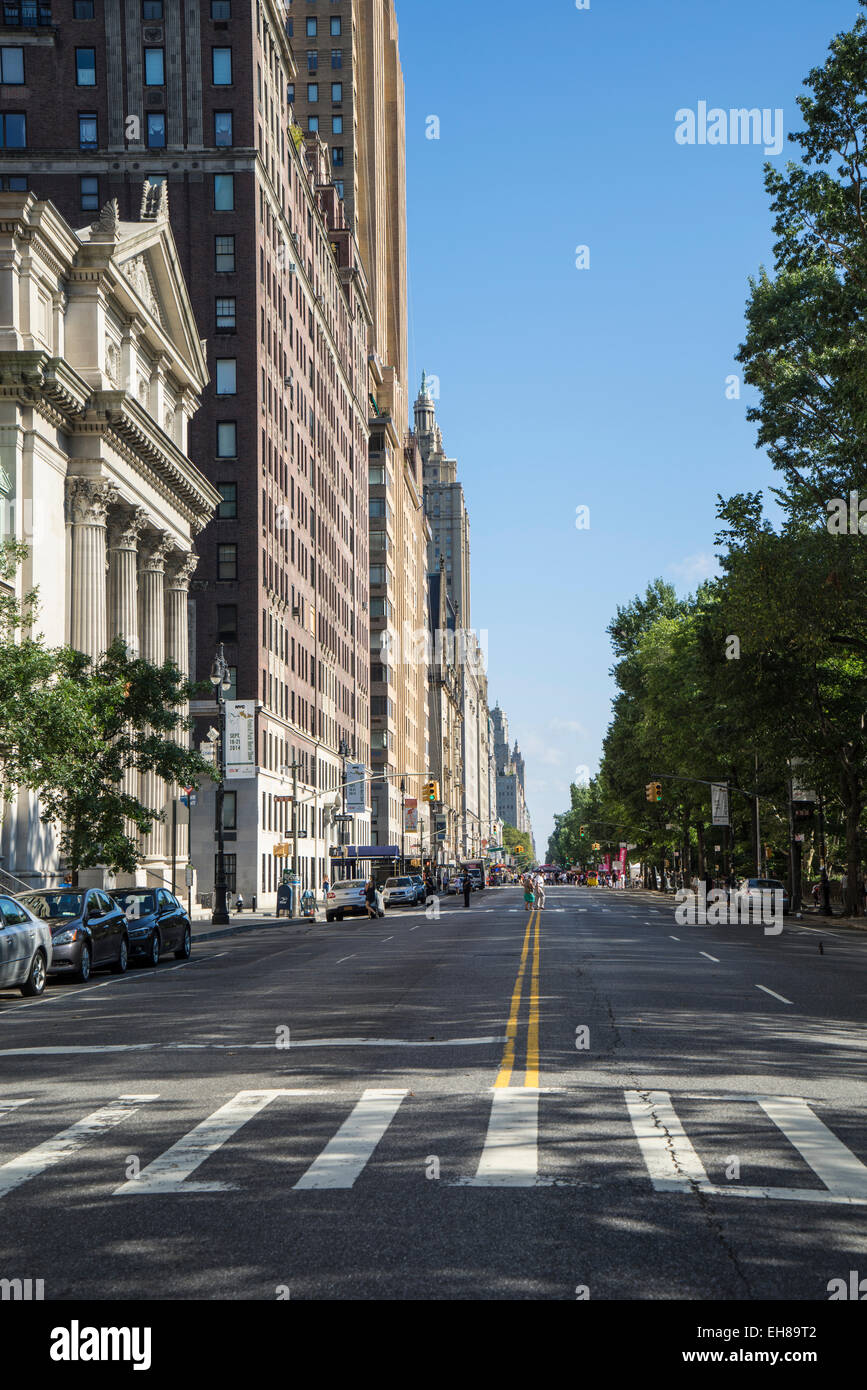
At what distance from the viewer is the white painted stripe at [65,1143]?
29.0 feet

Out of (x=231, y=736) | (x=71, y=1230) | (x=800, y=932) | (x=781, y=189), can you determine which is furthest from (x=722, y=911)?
(x=71, y=1230)

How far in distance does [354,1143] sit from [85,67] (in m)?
74.5

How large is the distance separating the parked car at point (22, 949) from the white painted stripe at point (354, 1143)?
11601 mm

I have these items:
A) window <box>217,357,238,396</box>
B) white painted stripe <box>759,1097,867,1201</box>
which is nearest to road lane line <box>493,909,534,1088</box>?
white painted stripe <box>759,1097,867,1201</box>

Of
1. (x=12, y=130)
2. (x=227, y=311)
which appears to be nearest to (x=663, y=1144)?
(x=227, y=311)

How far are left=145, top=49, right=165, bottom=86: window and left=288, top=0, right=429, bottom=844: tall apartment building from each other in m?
48.0

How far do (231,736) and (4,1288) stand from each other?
56.3m

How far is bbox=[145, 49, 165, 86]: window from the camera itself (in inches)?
2886

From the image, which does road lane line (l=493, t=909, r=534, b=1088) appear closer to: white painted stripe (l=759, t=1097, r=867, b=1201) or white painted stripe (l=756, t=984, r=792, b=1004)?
white painted stripe (l=759, t=1097, r=867, b=1201)

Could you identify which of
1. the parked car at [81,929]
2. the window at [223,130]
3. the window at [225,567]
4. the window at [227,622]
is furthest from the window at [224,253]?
the parked car at [81,929]

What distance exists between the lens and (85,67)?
73.2 meters

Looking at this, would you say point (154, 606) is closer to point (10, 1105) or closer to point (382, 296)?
point (10, 1105)

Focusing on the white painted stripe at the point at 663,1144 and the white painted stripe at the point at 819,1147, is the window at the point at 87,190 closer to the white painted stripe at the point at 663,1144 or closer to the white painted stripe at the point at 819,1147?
the white painted stripe at the point at 663,1144

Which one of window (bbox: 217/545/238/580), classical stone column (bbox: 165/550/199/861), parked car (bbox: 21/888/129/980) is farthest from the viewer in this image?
window (bbox: 217/545/238/580)
